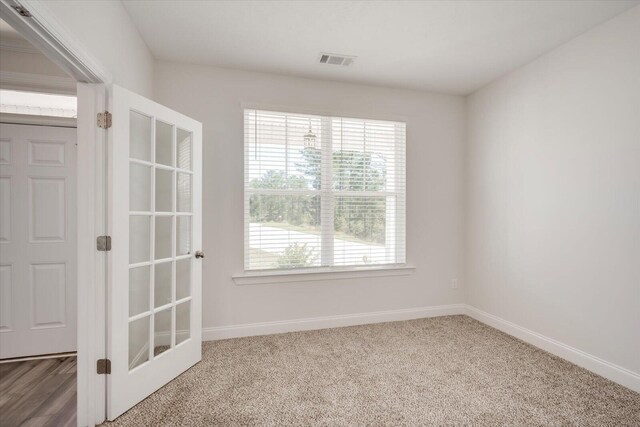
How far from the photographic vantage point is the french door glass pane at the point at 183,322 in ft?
7.95

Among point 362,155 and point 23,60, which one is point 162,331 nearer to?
point 23,60

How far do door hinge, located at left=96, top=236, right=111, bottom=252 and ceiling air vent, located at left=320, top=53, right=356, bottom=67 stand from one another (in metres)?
2.25

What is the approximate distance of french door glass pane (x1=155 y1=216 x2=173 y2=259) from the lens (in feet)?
7.39

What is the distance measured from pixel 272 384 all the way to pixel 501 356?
76.4 inches

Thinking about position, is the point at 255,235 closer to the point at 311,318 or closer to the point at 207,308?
the point at 207,308

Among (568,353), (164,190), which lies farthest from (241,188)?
(568,353)

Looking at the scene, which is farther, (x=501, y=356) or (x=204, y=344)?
(x=204, y=344)

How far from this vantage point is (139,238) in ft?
6.92

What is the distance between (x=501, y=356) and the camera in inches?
107

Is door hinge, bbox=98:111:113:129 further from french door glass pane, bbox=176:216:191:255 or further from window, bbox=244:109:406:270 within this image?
window, bbox=244:109:406:270

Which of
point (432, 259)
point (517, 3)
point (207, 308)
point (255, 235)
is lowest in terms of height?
point (207, 308)

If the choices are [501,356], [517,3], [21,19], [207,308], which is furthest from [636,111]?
[207,308]

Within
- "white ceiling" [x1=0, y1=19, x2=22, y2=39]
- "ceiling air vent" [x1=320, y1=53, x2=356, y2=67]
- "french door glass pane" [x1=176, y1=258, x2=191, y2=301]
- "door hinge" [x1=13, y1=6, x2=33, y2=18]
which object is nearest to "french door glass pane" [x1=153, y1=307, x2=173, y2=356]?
"french door glass pane" [x1=176, y1=258, x2=191, y2=301]

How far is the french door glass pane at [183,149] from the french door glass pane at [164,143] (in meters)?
0.07
